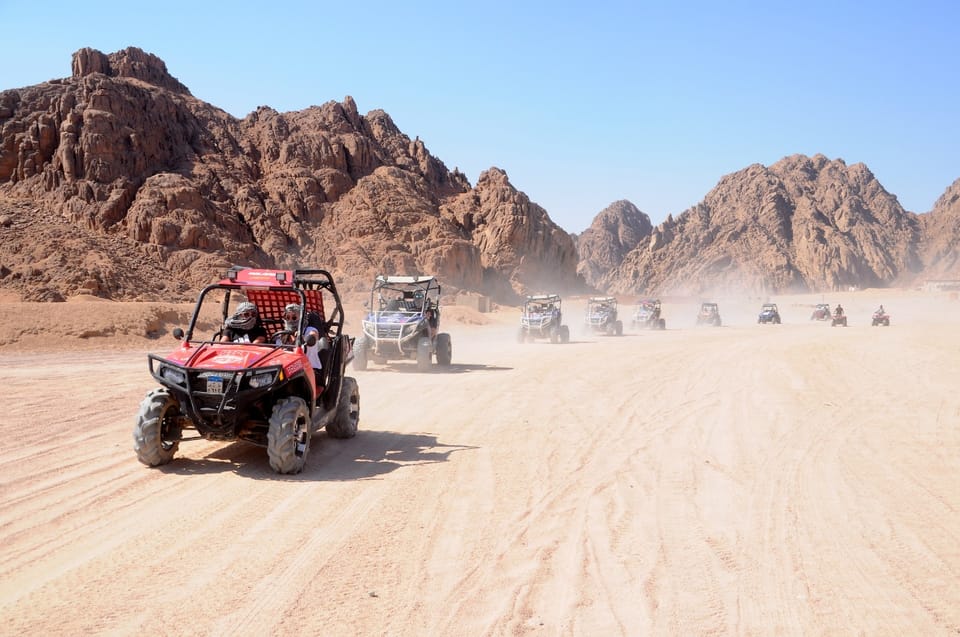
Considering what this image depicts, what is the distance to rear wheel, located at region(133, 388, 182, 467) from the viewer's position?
24.3 ft

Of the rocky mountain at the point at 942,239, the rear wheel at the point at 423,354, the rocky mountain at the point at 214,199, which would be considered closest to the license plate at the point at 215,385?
the rear wheel at the point at 423,354

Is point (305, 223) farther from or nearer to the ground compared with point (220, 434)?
farther from the ground

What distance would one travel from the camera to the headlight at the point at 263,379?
7.23 metres

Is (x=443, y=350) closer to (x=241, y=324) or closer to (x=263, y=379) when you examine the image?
(x=241, y=324)

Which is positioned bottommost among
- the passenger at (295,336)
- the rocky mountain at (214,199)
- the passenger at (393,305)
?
the passenger at (295,336)

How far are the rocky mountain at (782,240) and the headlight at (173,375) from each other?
15123 centimetres

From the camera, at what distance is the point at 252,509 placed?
6324 mm

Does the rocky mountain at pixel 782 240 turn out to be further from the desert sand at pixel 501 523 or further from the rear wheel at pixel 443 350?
the desert sand at pixel 501 523

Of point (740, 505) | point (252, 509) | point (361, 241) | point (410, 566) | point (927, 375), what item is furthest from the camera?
point (361, 241)

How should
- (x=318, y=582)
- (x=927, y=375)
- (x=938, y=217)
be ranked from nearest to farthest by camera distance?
(x=318, y=582) → (x=927, y=375) → (x=938, y=217)

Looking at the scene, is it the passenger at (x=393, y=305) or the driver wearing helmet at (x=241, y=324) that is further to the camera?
the passenger at (x=393, y=305)

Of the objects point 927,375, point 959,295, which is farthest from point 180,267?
point 959,295

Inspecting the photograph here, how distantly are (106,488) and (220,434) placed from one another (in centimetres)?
109

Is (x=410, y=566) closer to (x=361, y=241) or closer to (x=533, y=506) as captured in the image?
(x=533, y=506)
